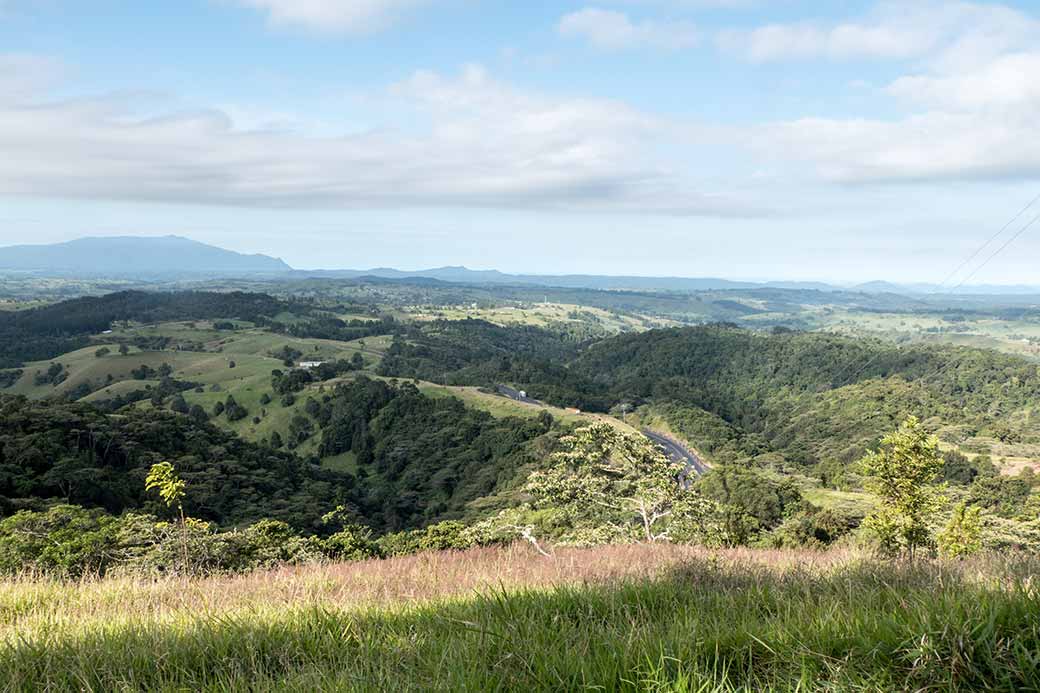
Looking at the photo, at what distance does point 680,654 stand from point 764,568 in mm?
2994

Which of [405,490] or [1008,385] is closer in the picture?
[405,490]

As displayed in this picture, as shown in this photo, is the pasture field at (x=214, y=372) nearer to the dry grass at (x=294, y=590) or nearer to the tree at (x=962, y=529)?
the tree at (x=962, y=529)

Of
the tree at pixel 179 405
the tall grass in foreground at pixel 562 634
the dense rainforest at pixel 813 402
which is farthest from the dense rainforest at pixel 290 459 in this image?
the dense rainforest at pixel 813 402

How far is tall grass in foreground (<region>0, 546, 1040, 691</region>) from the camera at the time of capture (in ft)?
7.69

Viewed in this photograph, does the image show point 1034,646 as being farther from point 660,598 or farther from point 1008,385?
point 1008,385

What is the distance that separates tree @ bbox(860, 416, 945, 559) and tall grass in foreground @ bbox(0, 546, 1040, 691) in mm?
31199

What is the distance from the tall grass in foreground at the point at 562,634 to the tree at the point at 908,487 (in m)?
31.2

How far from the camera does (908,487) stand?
30.8 meters

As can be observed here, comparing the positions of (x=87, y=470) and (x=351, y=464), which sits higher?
(x=87, y=470)

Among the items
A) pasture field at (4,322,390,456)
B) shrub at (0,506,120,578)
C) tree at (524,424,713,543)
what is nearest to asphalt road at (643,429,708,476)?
pasture field at (4,322,390,456)

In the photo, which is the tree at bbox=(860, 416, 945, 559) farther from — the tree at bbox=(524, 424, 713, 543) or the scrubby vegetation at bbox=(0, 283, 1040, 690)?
the tree at bbox=(524, 424, 713, 543)

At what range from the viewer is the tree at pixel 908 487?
98.5 feet

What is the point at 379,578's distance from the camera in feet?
17.4

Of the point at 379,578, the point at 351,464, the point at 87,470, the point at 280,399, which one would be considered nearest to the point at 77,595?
the point at 379,578
